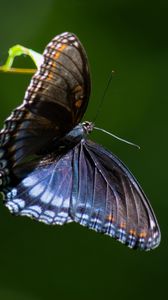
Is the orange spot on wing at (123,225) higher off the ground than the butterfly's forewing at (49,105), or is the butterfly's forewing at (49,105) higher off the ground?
the butterfly's forewing at (49,105)

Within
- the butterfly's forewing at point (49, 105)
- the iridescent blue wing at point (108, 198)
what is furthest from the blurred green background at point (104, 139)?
the butterfly's forewing at point (49, 105)

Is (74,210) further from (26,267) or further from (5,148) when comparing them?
(26,267)

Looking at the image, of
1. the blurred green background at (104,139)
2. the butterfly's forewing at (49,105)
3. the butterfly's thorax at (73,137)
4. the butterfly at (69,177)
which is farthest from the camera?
the blurred green background at (104,139)

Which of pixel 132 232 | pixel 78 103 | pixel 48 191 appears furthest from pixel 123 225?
pixel 78 103

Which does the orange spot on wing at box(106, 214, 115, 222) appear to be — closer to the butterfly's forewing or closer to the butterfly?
the butterfly

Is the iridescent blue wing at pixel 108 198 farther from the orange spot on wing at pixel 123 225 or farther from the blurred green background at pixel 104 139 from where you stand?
the blurred green background at pixel 104 139
